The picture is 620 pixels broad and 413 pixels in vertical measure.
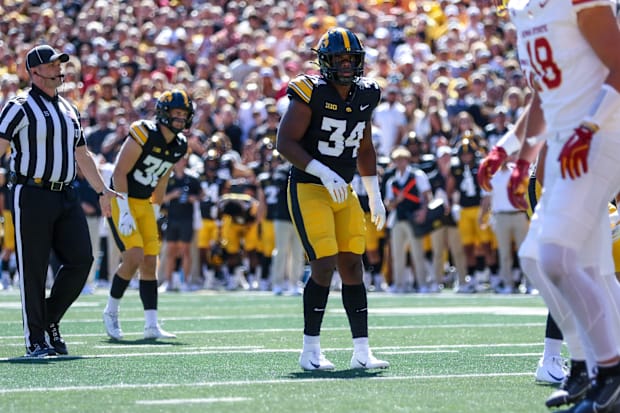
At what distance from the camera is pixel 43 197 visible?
25.5ft

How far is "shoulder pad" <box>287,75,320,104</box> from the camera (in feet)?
22.8

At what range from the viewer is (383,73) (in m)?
17.8

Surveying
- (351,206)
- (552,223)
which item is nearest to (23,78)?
(351,206)

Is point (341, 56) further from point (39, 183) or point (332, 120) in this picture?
point (39, 183)

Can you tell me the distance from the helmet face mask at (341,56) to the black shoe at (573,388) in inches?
87.4

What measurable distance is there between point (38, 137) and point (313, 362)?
223 cm

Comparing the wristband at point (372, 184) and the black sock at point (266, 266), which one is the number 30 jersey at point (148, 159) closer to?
the wristband at point (372, 184)

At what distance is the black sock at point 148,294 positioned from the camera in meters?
9.41

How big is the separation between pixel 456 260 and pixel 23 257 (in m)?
8.91

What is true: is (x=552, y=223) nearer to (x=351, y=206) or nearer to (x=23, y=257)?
(x=351, y=206)

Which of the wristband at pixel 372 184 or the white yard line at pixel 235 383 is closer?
the white yard line at pixel 235 383

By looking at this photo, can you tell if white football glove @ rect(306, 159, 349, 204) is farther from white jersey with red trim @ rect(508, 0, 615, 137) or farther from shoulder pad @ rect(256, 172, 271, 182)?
shoulder pad @ rect(256, 172, 271, 182)

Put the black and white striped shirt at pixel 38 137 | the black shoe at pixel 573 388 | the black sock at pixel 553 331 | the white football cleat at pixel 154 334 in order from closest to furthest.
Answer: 1. the black shoe at pixel 573 388
2. the black sock at pixel 553 331
3. the black and white striped shirt at pixel 38 137
4. the white football cleat at pixel 154 334

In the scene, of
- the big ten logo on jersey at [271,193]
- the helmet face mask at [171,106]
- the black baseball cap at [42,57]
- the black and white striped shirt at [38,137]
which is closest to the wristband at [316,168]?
the black and white striped shirt at [38,137]
